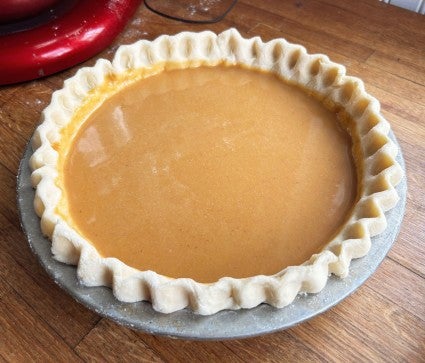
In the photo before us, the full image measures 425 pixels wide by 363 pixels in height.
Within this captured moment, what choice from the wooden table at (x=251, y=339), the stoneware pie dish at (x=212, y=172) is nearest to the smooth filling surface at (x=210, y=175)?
the stoneware pie dish at (x=212, y=172)

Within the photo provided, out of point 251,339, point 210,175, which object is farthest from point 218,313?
point 210,175

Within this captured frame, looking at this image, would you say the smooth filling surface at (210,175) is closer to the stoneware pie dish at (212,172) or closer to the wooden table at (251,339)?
the stoneware pie dish at (212,172)

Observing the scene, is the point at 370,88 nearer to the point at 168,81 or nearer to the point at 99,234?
the point at 168,81

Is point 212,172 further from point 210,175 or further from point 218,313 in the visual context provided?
point 218,313

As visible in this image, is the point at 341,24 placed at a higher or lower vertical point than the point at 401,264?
higher

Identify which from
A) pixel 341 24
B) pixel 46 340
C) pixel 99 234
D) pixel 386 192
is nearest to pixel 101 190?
pixel 99 234

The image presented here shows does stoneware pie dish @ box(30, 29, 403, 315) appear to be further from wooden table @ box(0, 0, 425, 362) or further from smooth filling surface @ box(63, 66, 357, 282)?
wooden table @ box(0, 0, 425, 362)
